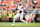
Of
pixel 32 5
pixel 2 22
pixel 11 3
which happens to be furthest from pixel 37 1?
pixel 2 22

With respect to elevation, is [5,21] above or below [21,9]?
below

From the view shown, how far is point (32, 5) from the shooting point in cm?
219

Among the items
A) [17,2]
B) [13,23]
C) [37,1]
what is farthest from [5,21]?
[37,1]

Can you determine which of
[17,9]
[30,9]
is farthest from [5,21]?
[30,9]

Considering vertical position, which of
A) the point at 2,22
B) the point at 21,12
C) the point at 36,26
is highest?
the point at 21,12

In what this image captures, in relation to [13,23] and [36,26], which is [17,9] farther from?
[36,26]

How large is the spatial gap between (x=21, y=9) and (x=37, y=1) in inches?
26.7

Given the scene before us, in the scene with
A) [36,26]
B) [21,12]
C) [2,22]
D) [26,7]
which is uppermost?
[26,7]

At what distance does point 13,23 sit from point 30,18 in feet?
2.17

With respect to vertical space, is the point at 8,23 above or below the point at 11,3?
below

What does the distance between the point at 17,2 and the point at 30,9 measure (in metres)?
0.55

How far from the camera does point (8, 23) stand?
2.19m

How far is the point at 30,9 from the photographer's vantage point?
2.19 metres

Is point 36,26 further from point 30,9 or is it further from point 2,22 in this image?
point 2,22
